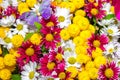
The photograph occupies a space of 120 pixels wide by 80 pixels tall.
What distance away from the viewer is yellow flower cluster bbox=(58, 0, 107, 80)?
1276 mm

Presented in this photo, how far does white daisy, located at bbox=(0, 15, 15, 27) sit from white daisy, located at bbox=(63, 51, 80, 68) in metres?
0.23

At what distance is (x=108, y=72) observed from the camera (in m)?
1.26

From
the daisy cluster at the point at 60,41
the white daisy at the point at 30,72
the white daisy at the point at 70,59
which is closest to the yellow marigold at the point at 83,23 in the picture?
the daisy cluster at the point at 60,41

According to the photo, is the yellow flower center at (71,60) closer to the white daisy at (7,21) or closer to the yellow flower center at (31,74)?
the yellow flower center at (31,74)

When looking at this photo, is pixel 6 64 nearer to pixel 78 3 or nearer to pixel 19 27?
pixel 19 27

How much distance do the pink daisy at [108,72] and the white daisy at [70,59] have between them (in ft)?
0.27

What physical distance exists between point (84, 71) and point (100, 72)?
53mm

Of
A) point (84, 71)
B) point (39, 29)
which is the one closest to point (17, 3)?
point (39, 29)

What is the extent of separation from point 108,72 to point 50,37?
0.75 feet

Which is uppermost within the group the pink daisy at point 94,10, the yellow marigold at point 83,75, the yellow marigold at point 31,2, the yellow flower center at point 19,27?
the yellow marigold at point 31,2

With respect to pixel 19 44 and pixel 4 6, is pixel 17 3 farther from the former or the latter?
pixel 19 44

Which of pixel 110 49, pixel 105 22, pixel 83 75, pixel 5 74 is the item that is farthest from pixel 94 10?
pixel 5 74

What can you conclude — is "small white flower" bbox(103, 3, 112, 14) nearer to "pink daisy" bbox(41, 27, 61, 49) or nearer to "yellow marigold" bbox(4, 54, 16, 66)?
"pink daisy" bbox(41, 27, 61, 49)

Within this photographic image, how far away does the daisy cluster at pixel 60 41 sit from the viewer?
4.23 feet
